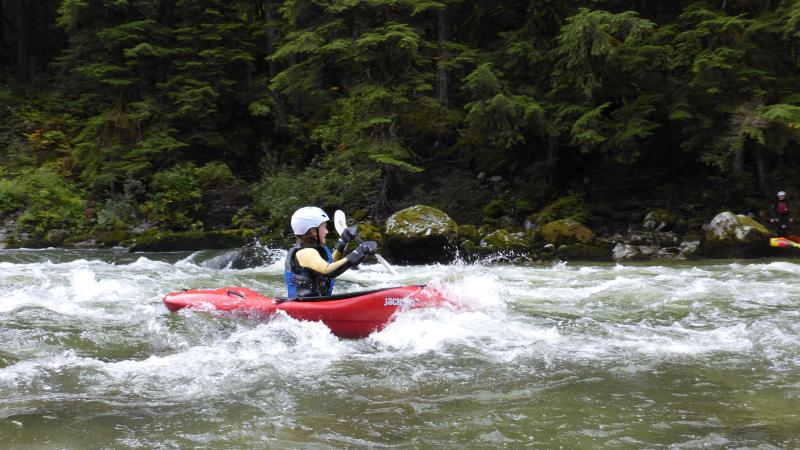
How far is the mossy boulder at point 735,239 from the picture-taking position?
1192cm

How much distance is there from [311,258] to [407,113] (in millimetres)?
9971

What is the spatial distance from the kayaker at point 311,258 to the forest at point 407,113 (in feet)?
22.6

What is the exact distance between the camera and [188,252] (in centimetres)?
1425

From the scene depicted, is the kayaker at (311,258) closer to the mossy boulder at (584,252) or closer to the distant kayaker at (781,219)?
the mossy boulder at (584,252)

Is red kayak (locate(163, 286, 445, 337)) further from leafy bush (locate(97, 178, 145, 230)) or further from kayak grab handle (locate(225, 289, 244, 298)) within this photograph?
leafy bush (locate(97, 178, 145, 230))

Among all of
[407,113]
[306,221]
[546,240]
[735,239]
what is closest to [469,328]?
[306,221]

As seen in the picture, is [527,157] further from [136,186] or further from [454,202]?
[136,186]

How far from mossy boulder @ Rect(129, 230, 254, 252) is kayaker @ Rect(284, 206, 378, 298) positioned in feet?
27.7

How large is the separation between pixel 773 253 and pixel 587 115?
13.6ft

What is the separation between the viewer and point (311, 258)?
21.3 ft

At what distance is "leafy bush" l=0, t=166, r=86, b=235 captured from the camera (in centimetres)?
1617

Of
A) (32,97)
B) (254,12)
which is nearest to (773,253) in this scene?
(254,12)

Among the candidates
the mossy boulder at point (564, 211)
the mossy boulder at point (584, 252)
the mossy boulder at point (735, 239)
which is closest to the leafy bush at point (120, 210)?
the mossy boulder at point (564, 211)

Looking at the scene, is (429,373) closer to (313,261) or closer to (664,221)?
(313,261)
